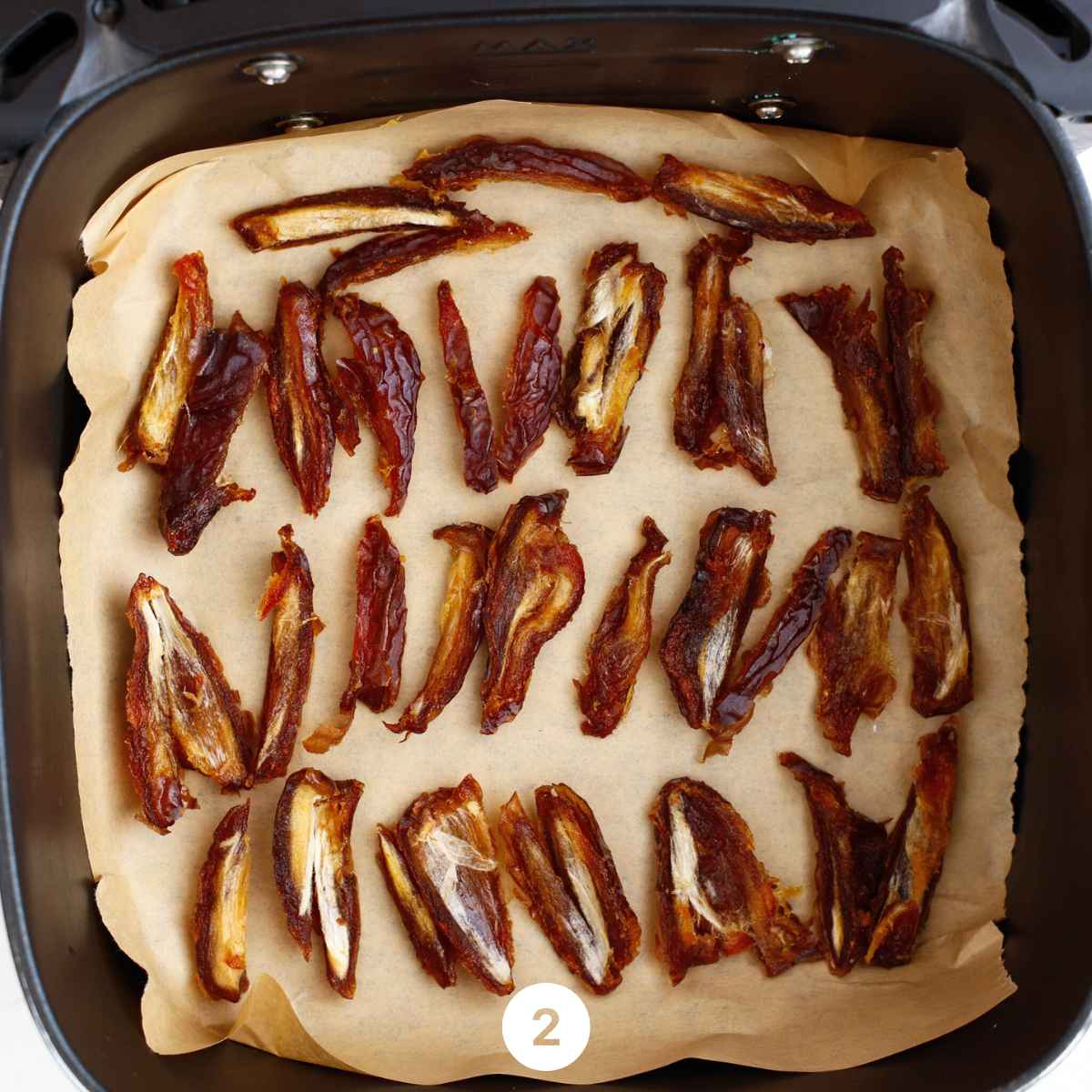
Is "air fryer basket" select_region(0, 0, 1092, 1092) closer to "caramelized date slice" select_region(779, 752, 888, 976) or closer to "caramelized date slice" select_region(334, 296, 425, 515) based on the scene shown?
"caramelized date slice" select_region(779, 752, 888, 976)

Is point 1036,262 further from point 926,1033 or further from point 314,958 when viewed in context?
point 314,958

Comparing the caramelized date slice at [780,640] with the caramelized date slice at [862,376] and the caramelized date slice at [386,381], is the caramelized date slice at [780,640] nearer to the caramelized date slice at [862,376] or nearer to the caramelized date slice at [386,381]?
the caramelized date slice at [862,376]

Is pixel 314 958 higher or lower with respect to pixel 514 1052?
higher

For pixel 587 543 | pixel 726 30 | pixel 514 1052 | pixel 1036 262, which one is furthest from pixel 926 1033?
pixel 726 30

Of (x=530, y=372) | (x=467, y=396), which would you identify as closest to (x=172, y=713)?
(x=467, y=396)

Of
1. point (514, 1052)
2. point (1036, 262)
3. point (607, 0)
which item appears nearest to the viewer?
point (607, 0)

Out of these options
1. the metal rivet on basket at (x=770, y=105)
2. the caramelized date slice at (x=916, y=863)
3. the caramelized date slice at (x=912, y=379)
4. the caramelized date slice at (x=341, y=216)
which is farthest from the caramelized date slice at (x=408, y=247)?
the caramelized date slice at (x=916, y=863)

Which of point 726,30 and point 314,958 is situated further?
point 314,958

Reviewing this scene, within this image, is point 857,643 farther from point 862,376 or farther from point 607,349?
point 607,349
